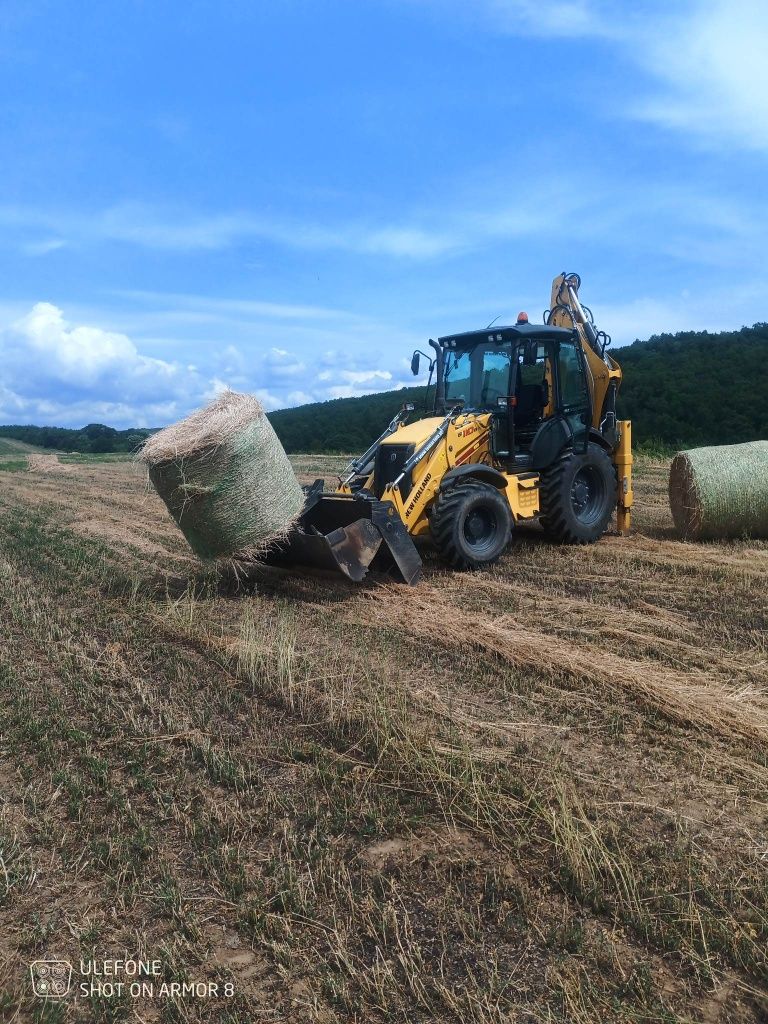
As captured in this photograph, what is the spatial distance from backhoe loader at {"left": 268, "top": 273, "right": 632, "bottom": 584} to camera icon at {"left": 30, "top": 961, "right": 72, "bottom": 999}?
4171 mm

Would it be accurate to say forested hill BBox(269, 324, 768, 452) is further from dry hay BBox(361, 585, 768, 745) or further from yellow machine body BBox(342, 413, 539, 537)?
dry hay BBox(361, 585, 768, 745)

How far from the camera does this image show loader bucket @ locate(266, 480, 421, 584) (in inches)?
265

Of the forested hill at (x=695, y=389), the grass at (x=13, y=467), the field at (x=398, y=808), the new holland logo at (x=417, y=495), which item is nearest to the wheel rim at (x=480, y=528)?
the new holland logo at (x=417, y=495)

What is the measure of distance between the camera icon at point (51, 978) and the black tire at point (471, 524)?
5145 millimetres

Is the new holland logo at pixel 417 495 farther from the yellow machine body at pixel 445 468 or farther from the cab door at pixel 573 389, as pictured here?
the cab door at pixel 573 389

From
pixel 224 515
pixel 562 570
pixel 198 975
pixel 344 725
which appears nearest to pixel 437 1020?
pixel 198 975

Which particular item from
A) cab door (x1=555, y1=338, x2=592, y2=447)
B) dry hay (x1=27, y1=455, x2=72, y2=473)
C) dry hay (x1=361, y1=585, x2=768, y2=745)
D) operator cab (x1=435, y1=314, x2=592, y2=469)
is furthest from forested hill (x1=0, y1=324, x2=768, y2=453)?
dry hay (x1=361, y1=585, x2=768, y2=745)

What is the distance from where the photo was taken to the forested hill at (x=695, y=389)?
25656mm

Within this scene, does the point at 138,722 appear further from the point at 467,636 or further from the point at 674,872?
the point at 674,872

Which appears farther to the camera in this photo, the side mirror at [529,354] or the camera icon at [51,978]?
the side mirror at [529,354]

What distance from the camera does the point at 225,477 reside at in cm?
631

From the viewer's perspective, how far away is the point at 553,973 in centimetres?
249

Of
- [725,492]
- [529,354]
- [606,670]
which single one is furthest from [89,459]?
[606,670]

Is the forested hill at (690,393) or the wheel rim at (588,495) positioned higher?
the forested hill at (690,393)
